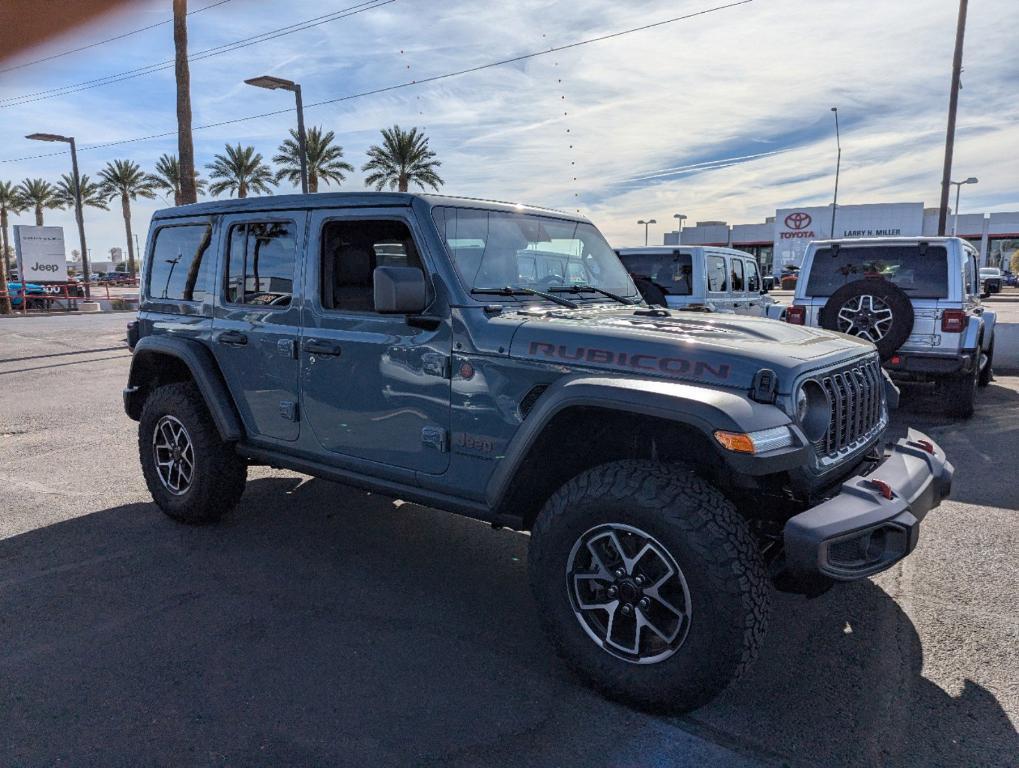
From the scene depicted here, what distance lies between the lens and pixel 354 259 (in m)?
3.68

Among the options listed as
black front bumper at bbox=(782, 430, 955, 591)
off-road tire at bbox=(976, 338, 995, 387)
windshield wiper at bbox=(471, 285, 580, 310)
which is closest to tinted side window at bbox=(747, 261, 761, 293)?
Result: off-road tire at bbox=(976, 338, 995, 387)

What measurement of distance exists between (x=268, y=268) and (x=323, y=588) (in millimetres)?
1758

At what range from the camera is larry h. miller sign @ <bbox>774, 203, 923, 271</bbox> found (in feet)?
156

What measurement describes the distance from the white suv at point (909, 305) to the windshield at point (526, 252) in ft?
12.5

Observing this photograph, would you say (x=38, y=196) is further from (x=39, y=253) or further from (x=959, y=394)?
(x=959, y=394)

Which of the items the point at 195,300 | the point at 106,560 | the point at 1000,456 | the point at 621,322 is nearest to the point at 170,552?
the point at 106,560

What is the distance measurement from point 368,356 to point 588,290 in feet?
4.01

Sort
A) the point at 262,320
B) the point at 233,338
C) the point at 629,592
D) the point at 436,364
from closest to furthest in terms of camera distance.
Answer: the point at 629,592 < the point at 436,364 < the point at 262,320 < the point at 233,338

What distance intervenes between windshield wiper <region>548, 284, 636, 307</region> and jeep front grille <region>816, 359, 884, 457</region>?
1.24 meters

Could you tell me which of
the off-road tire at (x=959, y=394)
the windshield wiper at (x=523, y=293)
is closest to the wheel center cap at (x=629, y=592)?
the windshield wiper at (x=523, y=293)

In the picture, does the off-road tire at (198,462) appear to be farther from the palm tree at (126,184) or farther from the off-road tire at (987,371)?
the palm tree at (126,184)

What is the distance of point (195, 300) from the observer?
4.43 m

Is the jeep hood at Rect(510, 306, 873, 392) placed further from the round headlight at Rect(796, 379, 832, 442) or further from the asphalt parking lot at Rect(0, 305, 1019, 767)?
the asphalt parking lot at Rect(0, 305, 1019, 767)

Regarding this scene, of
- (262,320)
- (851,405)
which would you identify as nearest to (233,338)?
(262,320)
